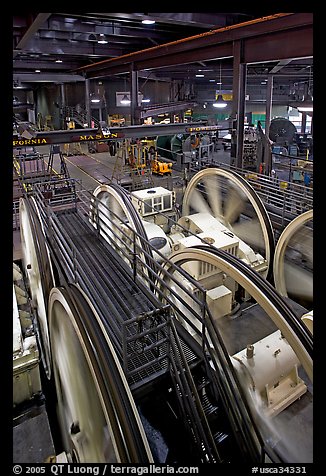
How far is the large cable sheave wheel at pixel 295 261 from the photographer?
4980mm

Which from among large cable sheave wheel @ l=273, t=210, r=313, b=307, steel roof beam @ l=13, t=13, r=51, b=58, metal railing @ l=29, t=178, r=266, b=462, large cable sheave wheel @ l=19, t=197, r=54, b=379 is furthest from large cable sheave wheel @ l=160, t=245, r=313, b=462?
steel roof beam @ l=13, t=13, r=51, b=58

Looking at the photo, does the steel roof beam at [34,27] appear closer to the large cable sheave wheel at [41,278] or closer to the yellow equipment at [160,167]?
the large cable sheave wheel at [41,278]

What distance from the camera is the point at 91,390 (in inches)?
82.4

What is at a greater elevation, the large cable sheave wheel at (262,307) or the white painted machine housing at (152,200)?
the white painted machine housing at (152,200)

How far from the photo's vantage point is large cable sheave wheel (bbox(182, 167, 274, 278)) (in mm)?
5648

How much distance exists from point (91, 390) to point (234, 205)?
4.87 meters

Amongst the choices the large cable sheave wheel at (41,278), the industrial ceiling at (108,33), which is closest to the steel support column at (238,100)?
the industrial ceiling at (108,33)

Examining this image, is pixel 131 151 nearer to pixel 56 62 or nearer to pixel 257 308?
pixel 56 62

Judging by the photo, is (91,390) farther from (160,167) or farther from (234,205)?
(160,167)

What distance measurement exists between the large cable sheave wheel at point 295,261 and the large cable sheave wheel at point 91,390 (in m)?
3.57

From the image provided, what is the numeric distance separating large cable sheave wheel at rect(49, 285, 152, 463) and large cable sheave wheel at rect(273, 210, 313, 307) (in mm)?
3566

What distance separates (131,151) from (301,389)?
1041 cm

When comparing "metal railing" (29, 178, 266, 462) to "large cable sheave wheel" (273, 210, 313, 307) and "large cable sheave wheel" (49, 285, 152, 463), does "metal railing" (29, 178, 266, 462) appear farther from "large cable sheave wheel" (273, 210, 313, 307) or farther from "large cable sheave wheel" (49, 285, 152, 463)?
"large cable sheave wheel" (273, 210, 313, 307)
